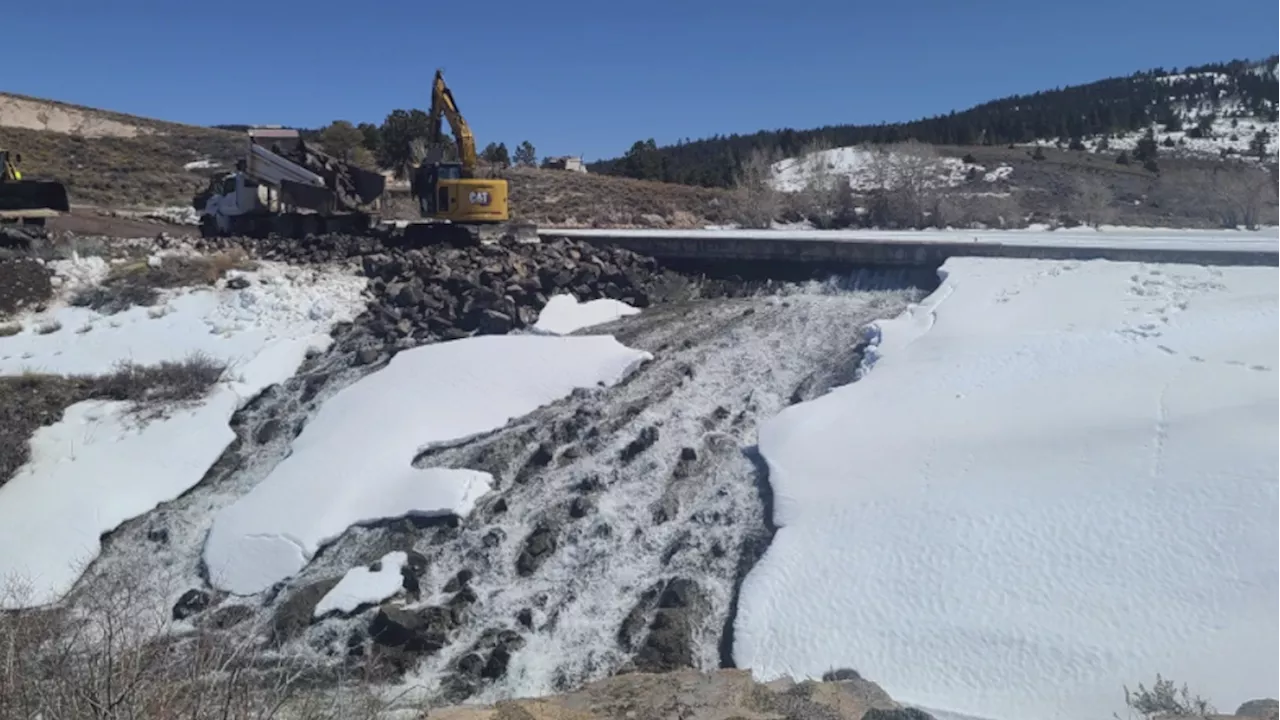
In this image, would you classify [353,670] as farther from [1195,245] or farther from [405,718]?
[1195,245]

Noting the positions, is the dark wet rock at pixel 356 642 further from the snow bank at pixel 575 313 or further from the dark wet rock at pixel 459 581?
the snow bank at pixel 575 313

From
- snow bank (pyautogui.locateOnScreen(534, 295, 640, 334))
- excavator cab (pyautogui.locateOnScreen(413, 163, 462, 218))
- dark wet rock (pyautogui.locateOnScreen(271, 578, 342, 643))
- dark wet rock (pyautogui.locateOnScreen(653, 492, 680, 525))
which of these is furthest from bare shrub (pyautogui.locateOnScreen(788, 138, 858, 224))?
dark wet rock (pyautogui.locateOnScreen(271, 578, 342, 643))

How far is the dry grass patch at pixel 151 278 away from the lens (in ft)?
56.7

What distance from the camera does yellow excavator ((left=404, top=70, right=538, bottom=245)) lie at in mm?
21125

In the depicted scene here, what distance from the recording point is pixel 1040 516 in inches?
361

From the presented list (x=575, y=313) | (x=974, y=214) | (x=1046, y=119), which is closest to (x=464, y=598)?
(x=575, y=313)

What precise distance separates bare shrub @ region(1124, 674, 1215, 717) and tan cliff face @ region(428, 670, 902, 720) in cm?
157

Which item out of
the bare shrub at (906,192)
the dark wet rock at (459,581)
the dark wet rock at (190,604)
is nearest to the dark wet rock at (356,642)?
the dark wet rock at (459,581)

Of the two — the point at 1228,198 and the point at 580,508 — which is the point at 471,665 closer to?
the point at 580,508

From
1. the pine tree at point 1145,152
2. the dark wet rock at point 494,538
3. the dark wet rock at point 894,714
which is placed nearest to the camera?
the dark wet rock at point 894,714

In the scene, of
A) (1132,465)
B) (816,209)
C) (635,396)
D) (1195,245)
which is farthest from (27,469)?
(816,209)

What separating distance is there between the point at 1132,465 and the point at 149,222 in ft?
76.4

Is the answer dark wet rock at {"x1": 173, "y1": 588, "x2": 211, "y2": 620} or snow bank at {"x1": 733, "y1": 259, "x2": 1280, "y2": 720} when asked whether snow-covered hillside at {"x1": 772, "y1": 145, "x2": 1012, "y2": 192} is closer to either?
snow bank at {"x1": 733, "y1": 259, "x2": 1280, "y2": 720}

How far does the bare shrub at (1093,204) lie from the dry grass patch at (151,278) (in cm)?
2249
